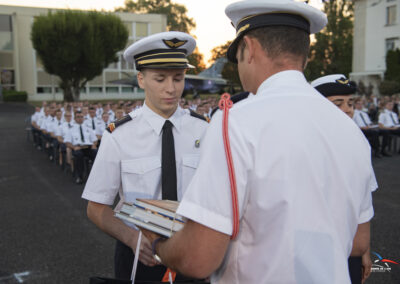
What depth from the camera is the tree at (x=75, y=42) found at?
34.1 meters

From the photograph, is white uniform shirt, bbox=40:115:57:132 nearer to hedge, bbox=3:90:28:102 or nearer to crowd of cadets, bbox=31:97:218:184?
crowd of cadets, bbox=31:97:218:184

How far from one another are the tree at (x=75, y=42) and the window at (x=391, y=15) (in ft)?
80.8

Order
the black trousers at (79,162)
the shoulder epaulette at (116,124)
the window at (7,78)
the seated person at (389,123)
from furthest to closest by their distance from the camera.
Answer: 1. the window at (7,78)
2. the seated person at (389,123)
3. the black trousers at (79,162)
4. the shoulder epaulette at (116,124)

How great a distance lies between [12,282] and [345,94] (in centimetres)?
368

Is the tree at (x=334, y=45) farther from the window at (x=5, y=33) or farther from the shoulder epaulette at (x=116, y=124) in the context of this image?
the shoulder epaulette at (x=116, y=124)

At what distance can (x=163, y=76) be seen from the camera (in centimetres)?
209

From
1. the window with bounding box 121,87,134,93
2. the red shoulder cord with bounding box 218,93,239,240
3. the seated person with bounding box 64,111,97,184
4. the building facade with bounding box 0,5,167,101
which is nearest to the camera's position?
the red shoulder cord with bounding box 218,93,239,240

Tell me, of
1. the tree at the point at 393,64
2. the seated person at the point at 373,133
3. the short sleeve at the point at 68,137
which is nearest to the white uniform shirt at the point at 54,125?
the short sleeve at the point at 68,137

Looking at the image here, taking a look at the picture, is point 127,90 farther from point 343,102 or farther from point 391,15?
point 343,102

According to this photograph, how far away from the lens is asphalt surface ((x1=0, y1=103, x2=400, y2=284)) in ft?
13.1

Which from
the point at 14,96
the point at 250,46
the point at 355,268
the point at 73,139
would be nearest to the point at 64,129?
the point at 73,139

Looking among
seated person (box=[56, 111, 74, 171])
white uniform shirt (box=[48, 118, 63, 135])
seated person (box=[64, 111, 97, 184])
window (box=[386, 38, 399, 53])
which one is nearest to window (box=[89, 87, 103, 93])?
window (box=[386, 38, 399, 53])

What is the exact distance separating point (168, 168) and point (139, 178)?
0.53 ft

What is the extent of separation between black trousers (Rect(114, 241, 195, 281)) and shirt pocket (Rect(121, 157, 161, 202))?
0.31 m
